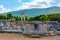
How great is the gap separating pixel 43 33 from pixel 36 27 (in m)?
0.70

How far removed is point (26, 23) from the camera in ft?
38.9

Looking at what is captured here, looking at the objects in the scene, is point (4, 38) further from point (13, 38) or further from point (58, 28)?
point (58, 28)

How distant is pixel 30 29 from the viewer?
1161 cm

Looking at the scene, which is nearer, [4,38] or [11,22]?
[4,38]

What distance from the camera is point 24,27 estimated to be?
459 inches

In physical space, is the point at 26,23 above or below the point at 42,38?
above

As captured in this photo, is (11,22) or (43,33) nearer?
(43,33)

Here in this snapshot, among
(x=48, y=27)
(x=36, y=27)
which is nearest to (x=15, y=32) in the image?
(x=36, y=27)

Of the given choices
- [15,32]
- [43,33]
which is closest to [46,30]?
Result: [43,33]

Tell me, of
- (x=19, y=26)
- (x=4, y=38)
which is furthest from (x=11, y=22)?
(x=4, y=38)

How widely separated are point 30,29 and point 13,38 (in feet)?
5.55

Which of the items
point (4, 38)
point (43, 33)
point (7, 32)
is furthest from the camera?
point (7, 32)

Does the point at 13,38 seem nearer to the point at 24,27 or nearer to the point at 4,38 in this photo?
the point at 4,38

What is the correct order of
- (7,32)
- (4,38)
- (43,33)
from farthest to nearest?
(7,32) < (43,33) < (4,38)
